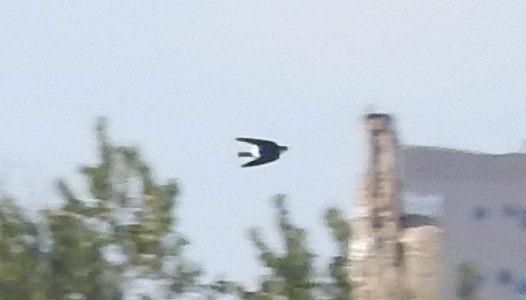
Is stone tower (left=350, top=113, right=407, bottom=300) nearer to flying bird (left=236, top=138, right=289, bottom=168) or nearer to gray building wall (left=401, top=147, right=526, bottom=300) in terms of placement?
flying bird (left=236, top=138, right=289, bottom=168)

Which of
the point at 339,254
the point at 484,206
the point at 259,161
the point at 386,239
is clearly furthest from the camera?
the point at 484,206

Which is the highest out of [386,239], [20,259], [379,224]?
[20,259]

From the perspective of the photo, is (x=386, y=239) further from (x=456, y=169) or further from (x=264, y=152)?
(x=456, y=169)

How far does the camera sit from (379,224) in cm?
1479

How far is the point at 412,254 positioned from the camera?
1438 centimetres

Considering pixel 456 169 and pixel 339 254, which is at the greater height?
pixel 456 169

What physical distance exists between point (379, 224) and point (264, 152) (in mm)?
2349

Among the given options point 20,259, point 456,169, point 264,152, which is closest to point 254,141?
point 264,152

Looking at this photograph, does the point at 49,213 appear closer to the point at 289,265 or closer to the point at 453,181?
the point at 289,265

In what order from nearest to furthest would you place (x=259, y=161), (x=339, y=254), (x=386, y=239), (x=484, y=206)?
(x=386, y=239) < (x=259, y=161) < (x=339, y=254) < (x=484, y=206)

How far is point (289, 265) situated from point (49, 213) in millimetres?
2143

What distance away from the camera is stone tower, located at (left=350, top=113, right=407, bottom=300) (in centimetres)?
1456

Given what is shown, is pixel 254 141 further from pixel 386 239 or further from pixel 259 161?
pixel 386 239

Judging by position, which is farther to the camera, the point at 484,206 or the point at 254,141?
the point at 484,206
